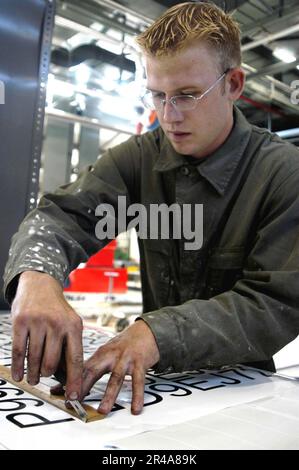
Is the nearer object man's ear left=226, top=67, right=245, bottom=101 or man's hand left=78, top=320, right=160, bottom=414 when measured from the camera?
man's hand left=78, top=320, right=160, bottom=414

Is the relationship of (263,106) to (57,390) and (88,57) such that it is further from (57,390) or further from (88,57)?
(57,390)

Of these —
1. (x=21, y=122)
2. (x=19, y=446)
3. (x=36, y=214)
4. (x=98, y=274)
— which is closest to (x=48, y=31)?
(x=21, y=122)

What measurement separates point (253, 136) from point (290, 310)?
0.55m

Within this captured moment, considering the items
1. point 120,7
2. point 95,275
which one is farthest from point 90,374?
point 95,275

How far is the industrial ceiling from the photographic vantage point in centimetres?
282

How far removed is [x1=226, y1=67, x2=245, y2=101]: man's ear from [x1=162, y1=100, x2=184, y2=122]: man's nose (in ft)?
0.60

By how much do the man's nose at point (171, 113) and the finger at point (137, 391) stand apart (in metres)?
0.62

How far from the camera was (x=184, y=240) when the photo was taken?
123 cm

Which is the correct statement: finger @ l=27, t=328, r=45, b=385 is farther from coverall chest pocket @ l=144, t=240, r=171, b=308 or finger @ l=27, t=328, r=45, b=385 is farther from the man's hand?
coverall chest pocket @ l=144, t=240, r=171, b=308

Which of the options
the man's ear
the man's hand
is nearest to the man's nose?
the man's ear

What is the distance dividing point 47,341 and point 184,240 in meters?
0.59

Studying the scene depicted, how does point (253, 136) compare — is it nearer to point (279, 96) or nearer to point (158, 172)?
point (158, 172)

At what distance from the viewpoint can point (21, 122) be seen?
1720 millimetres

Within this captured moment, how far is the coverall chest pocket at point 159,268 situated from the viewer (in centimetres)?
129
